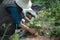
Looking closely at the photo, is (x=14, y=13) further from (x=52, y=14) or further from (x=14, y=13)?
(x=52, y=14)

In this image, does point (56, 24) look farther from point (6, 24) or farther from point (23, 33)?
point (6, 24)

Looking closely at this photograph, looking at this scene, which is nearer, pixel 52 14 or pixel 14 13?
pixel 14 13

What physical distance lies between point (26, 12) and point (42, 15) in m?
0.41

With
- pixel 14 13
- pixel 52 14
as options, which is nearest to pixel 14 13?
pixel 14 13

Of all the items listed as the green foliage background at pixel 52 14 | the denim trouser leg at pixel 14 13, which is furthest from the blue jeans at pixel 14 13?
the green foliage background at pixel 52 14

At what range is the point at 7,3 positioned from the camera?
382 cm

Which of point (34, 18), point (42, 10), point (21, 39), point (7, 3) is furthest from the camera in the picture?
point (42, 10)

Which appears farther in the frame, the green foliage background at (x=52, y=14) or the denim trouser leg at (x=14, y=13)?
the green foliage background at (x=52, y=14)

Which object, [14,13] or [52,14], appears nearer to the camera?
[14,13]

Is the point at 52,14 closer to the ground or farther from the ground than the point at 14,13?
closer to the ground

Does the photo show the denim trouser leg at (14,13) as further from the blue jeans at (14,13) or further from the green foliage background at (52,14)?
the green foliage background at (52,14)

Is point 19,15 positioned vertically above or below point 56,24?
above

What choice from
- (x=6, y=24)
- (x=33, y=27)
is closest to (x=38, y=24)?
(x=33, y=27)

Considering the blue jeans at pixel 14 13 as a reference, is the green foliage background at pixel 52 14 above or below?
below
